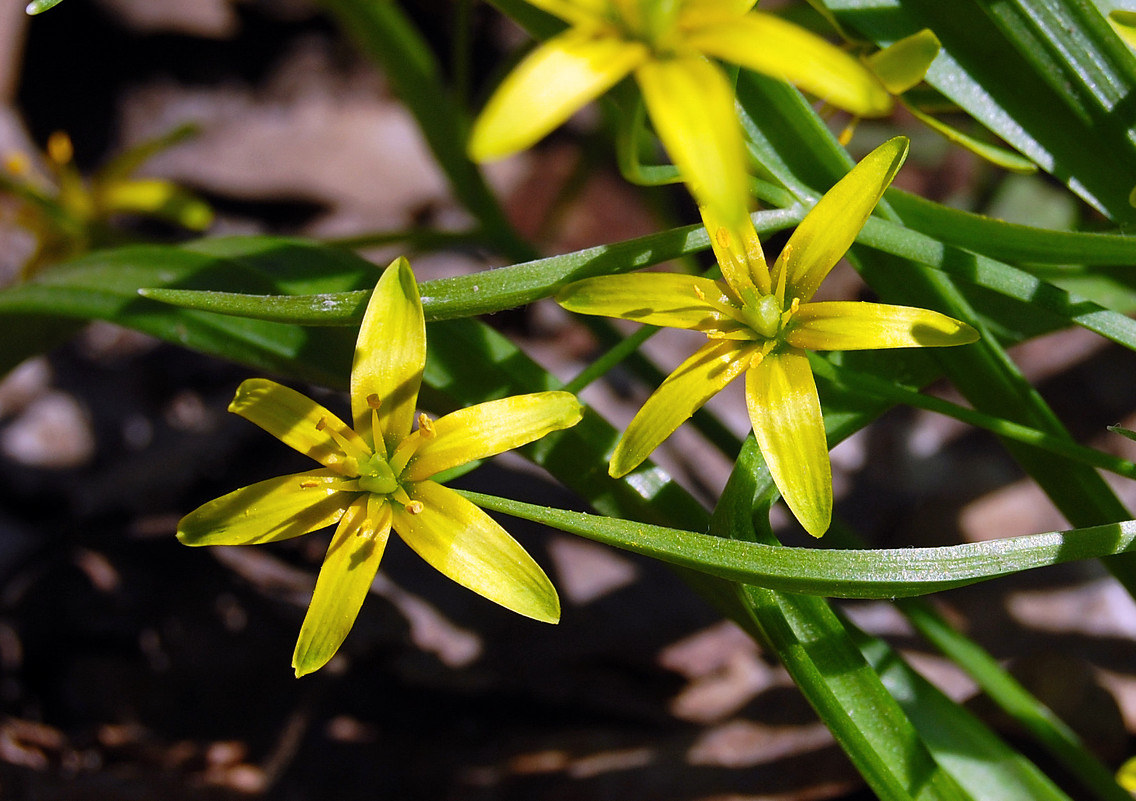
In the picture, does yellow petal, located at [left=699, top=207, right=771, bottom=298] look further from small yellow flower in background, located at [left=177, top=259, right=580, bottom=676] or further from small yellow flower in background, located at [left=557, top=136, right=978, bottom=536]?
small yellow flower in background, located at [left=177, top=259, right=580, bottom=676]

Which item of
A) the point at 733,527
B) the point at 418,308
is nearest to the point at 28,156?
the point at 418,308

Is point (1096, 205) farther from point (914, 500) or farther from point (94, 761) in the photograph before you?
point (94, 761)

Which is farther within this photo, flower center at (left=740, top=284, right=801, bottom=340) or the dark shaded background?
the dark shaded background

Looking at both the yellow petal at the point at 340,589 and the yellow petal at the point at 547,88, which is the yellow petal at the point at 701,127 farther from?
the yellow petal at the point at 340,589

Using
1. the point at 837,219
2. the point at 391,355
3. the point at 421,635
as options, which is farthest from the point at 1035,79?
the point at 421,635

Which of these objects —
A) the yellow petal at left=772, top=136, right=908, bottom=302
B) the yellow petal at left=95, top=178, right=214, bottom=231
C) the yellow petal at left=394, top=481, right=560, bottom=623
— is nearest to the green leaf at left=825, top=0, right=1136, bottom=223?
the yellow petal at left=772, top=136, right=908, bottom=302
